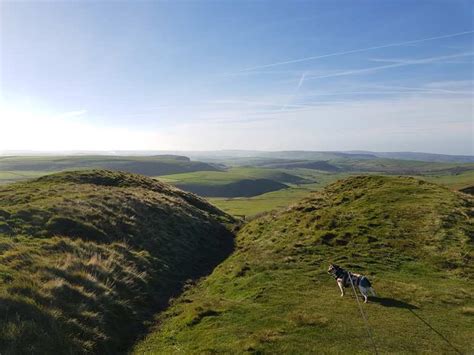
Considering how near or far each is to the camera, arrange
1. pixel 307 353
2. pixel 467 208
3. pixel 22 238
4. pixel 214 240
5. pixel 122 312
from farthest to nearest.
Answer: pixel 214 240 < pixel 467 208 < pixel 22 238 < pixel 122 312 < pixel 307 353

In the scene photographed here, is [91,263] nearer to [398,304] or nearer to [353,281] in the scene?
[353,281]

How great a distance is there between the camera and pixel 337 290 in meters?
21.6

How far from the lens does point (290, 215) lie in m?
44.6

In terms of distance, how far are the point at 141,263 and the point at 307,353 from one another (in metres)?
16.7

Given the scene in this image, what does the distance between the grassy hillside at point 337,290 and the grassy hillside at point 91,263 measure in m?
2.22

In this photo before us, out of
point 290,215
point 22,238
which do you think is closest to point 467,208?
point 290,215

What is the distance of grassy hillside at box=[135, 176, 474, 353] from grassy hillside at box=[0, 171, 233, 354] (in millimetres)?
2220

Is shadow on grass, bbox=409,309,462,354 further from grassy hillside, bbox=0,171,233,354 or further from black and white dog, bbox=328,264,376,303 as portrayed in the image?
grassy hillside, bbox=0,171,233,354

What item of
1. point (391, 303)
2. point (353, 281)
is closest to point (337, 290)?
point (353, 281)

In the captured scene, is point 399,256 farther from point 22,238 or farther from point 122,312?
point 22,238

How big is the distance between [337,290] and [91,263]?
1502 centimetres

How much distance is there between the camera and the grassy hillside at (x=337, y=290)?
15.3m

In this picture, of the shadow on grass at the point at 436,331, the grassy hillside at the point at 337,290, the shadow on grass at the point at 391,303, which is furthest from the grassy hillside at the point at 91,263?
the shadow on grass at the point at 436,331

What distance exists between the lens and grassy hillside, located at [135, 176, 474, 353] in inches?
602
